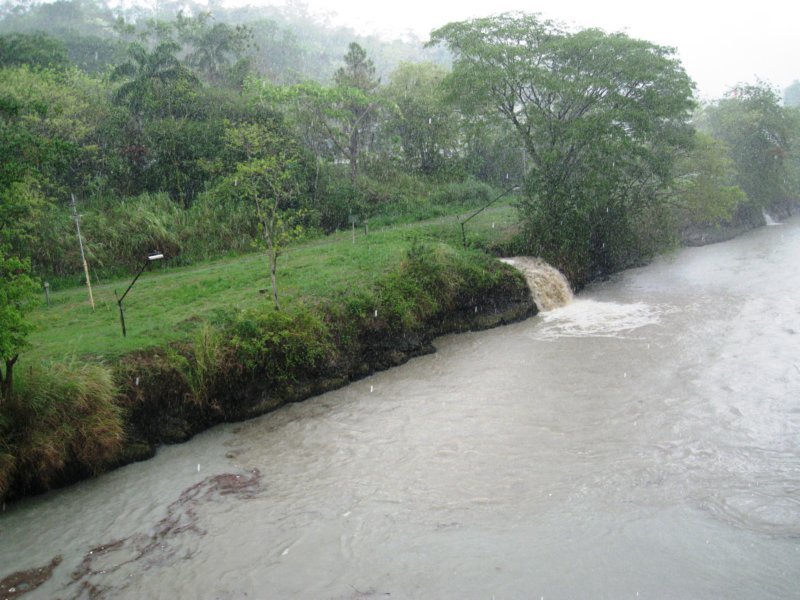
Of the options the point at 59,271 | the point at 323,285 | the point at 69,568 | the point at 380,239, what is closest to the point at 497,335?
the point at 323,285

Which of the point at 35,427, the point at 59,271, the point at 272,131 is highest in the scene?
the point at 272,131

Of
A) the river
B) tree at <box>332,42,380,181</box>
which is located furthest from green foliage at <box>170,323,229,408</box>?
tree at <box>332,42,380,181</box>

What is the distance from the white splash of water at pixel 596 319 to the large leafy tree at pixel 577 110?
2.68 metres

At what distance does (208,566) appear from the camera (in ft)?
26.8

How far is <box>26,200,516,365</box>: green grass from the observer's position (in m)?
12.7

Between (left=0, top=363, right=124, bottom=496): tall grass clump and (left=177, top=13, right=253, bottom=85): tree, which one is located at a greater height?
(left=177, top=13, right=253, bottom=85): tree

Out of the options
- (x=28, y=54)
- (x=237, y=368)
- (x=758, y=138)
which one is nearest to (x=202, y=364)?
(x=237, y=368)

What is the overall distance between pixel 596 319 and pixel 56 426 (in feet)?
48.0

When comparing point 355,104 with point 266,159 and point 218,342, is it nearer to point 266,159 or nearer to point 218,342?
point 266,159

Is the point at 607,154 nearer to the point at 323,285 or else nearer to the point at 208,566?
the point at 323,285

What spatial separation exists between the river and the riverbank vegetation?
120 cm

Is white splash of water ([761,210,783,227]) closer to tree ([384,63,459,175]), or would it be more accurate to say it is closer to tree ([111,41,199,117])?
tree ([384,63,459,175])

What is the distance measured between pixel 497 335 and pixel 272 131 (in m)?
14.3

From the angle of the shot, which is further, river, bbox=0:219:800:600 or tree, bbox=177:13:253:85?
tree, bbox=177:13:253:85
